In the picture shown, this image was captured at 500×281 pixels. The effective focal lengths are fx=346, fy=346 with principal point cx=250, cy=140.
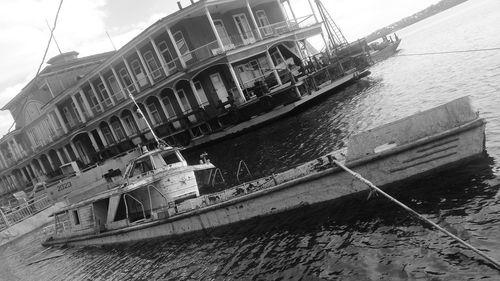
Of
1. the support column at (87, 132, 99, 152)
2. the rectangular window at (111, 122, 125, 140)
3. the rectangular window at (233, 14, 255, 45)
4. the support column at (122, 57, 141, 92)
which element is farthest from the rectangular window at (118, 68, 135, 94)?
the rectangular window at (233, 14, 255, 45)

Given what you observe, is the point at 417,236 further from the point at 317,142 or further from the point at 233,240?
the point at 317,142

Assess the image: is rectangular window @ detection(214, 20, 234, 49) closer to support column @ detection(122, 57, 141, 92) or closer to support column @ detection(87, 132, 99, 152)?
support column @ detection(122, 57, 141, 92)

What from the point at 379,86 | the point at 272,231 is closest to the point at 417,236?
the point at 272,231

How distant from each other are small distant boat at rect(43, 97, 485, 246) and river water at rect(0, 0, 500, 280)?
17.1 inches

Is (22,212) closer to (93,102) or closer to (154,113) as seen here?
(154,113)

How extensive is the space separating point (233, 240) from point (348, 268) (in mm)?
4411

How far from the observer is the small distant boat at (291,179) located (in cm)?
858

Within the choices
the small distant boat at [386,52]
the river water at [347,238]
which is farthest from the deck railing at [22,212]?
the small distant boat at [386,52]

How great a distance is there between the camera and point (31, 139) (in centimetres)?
4803

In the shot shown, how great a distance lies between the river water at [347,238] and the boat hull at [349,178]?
0.30 m

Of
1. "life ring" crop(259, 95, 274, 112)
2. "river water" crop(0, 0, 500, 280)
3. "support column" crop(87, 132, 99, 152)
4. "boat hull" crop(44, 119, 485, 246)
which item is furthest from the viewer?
"support column" crop(87, 132, 99, 152)

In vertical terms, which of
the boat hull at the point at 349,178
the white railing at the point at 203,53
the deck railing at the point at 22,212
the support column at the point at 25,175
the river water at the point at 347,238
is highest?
the white railing at the point at 203,53

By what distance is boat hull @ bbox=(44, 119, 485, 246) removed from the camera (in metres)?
8.50

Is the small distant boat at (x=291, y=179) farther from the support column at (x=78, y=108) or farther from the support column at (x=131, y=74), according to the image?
the support column at (x=78, y=108)
